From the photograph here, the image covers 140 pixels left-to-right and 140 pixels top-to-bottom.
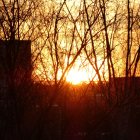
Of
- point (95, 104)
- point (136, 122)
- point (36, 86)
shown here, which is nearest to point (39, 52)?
point (36, 86)

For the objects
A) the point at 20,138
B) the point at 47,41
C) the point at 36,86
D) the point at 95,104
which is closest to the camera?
the point at 20,138

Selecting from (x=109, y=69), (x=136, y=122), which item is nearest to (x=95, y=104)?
(x=109, y=69)

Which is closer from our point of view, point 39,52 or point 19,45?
point 19,45

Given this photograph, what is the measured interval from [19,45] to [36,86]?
0.82 m

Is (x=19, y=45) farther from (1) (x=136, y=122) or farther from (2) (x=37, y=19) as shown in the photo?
(1) (x=136, y=122)

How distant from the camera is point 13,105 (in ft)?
24.0

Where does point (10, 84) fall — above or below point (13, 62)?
below

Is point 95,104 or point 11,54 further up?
point 11,54

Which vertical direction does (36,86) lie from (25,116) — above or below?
above

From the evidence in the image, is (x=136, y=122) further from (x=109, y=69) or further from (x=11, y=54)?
(x=11, y=54)

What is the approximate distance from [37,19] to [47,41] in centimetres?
45

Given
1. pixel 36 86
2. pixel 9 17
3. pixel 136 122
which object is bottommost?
pixel 136 122

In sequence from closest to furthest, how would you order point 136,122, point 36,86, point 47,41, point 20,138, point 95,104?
point 20,138, point 36,86, point 47,41, point 95,104, point 136,122

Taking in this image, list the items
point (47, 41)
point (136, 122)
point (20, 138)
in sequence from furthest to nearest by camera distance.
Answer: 1. point (136, 122)
2. point (47, 41)
3. point (20, 138)
